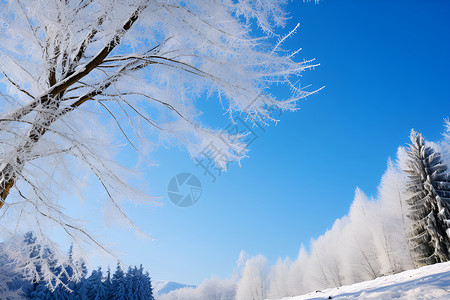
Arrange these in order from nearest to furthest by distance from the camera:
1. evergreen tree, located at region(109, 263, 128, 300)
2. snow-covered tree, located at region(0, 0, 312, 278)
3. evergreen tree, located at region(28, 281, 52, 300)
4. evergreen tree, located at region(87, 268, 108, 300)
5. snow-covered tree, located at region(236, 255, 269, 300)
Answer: snow-covered tree, located at region(0, 0, 312, 278) → evergreen tree, located at region(28, 281, 52, 300) → evergreen tree, located at region(87, 268, 108, 300) → evergreen tree, located at region(109, 263, 128, 300) → snow-covered tree, located at region(236, 255, 269, 300)

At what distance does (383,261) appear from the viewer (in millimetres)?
20297

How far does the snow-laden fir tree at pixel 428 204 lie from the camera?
1412cm

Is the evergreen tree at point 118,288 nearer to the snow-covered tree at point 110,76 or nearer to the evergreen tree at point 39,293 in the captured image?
the evergreen tree at point 39,293

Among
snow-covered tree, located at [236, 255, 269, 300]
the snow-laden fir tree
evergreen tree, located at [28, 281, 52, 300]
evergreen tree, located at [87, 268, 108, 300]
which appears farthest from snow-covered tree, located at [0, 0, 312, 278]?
snow-covered tree, located at [236, 255, 269, 300]

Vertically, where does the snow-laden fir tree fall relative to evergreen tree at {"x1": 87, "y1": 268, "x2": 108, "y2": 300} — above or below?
above

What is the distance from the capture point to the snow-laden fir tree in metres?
14.1

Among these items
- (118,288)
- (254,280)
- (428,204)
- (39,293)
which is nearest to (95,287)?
(118,288)

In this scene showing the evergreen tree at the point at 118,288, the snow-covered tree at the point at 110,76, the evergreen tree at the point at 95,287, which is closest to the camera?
the snow-covered tree at the point at 110,76

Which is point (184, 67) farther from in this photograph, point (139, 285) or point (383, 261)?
point (139, 285)

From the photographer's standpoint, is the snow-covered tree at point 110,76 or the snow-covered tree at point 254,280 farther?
the snow-covered tree at point 254,280

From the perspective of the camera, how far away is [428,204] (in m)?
15.3

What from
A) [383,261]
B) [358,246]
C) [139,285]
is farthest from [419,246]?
[139,285]

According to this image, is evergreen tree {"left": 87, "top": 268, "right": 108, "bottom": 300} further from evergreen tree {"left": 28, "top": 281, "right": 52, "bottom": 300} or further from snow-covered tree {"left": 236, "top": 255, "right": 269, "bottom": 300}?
snow-covered tree {"left": 236, "top": 255, "right": 269, "bottom": 300}

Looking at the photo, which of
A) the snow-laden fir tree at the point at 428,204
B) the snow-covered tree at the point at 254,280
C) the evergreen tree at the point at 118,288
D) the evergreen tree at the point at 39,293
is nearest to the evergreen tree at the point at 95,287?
the evergreen tree at the point at 118,288
